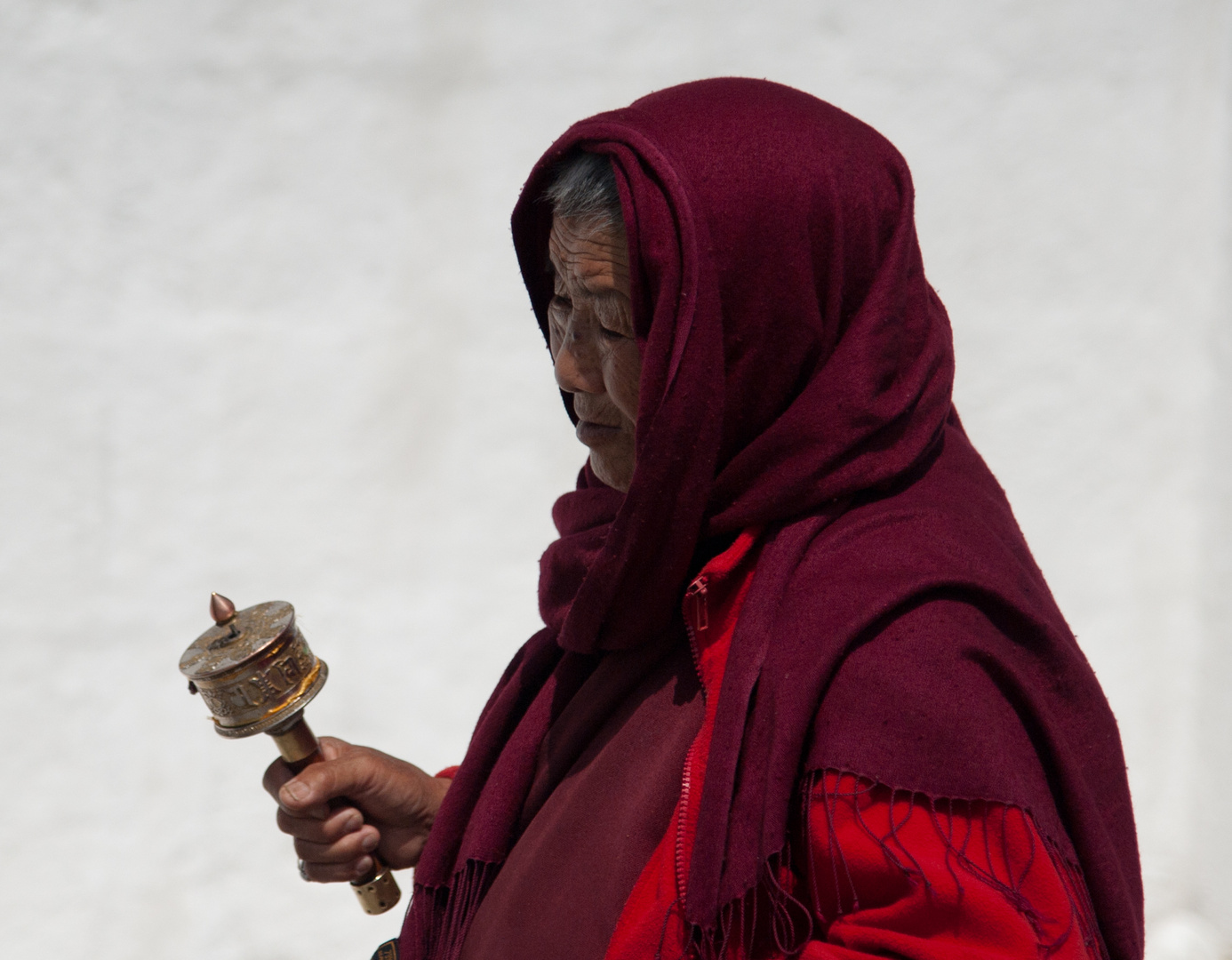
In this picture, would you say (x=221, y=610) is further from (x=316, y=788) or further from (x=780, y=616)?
(x=780, y=616)

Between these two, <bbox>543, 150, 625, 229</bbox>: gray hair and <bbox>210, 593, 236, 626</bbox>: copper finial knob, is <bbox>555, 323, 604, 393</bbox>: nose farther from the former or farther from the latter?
<bbox>210, 593, 236, 626</bbox>: copper finial knob

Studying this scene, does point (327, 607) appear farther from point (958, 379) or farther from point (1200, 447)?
point (1200, 447)

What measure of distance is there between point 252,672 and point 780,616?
0.76 meters

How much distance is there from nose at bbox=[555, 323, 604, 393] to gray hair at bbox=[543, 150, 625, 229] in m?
0.14

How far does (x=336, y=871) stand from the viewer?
5.68ft

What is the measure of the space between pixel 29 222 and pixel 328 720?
1.51 meters

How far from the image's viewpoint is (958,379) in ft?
10.2

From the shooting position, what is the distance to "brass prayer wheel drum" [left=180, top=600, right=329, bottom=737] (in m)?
1.47

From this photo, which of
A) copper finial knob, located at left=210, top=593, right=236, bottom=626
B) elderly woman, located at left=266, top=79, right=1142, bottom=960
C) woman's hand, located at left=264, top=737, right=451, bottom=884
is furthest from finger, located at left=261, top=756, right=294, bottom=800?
elderly woman, located at left=266, top=79, right=1142, bottom=960

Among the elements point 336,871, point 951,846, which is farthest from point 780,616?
point 336,871

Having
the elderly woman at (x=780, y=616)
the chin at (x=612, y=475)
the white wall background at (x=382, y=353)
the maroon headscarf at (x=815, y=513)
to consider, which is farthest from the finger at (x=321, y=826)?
the white wall background at (x=382, y=353)

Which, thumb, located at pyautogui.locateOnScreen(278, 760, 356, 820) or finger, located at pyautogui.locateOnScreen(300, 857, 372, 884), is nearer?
thumb, located at pyautogui.locateOnScreen(278, 760, 356, 820)

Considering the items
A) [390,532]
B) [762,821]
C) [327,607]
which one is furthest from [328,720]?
[762,821]

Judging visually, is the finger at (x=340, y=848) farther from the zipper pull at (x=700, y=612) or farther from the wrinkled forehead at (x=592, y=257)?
the wrinkled forehead at (x=592, y=257)
